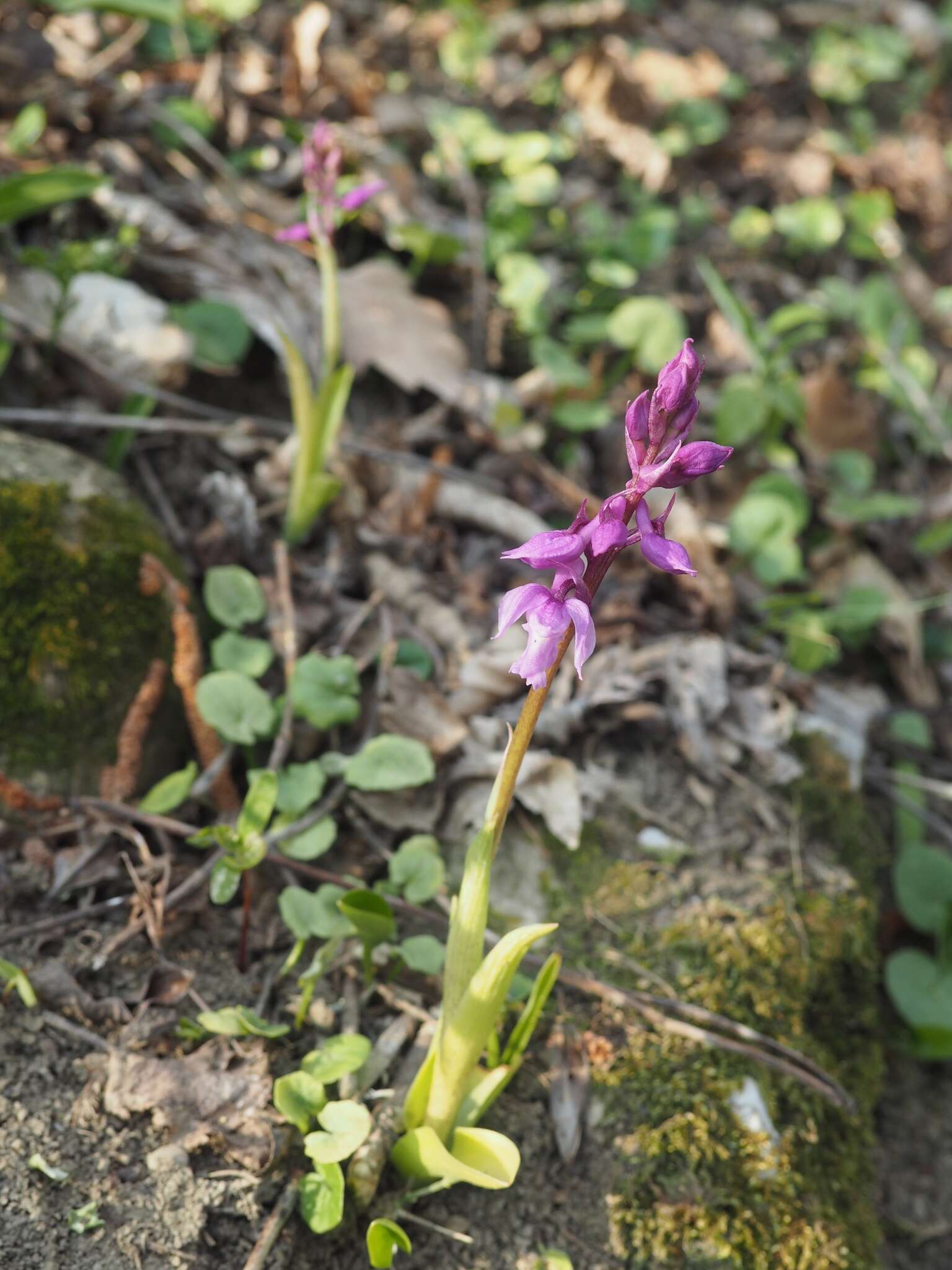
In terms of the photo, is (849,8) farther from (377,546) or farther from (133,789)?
(133,789)

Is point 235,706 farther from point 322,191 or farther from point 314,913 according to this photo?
point 322,191

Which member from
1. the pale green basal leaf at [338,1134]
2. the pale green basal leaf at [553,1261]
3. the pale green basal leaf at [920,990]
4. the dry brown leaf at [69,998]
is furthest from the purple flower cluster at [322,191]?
the pale green basal leaf at [920,990]

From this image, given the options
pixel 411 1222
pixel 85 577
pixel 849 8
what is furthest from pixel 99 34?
pixel 849 8

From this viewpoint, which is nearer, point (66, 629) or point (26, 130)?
point (66, 629)

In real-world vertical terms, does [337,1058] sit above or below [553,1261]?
above

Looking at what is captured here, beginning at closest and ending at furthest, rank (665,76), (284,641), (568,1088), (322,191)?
(568,1088), (284,641), (322,191), (665,76)

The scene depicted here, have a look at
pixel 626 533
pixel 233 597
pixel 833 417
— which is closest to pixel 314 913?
pixel 233 597
